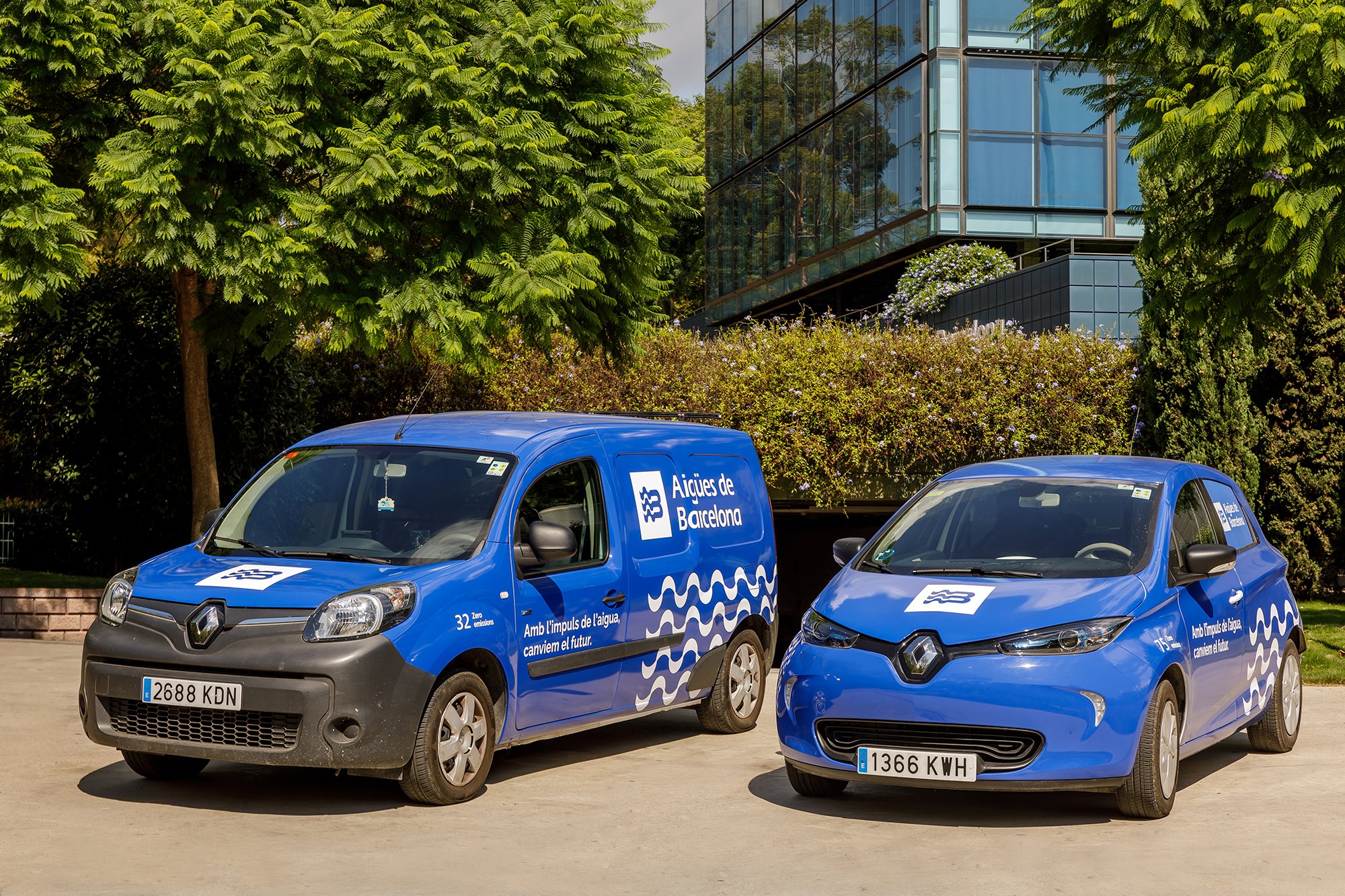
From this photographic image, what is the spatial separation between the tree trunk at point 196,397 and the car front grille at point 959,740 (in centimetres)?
1038

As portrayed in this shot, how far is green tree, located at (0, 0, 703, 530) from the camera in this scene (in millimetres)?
12812

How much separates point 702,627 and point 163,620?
3.54 metres

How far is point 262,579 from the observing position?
7141 millimetres

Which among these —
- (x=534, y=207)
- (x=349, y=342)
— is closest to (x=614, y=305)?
(x=534, y=207)

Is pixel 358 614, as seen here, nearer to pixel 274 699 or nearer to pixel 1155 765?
pixel 274 699

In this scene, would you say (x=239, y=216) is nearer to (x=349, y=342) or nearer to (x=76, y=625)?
(x=349, y=342)

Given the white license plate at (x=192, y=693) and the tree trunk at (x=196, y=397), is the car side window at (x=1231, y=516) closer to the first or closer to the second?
the white license plate at (x=192, y=693)

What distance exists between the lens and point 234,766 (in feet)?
26.8

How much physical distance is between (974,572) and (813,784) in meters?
1.33

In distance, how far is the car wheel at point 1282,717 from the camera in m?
8.92

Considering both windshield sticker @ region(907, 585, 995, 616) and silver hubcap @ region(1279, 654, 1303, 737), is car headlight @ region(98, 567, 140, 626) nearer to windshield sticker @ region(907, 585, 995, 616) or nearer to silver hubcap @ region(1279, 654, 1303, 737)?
windshield sticker @ region(907, 585, 995, 616)

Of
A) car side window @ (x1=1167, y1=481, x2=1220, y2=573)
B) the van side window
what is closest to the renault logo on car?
the van side window

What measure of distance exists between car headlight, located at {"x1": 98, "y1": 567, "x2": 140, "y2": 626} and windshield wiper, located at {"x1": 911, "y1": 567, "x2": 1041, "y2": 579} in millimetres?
3903

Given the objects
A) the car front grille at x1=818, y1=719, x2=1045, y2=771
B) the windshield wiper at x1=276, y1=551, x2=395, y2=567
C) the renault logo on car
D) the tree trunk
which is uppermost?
the tree trunk
